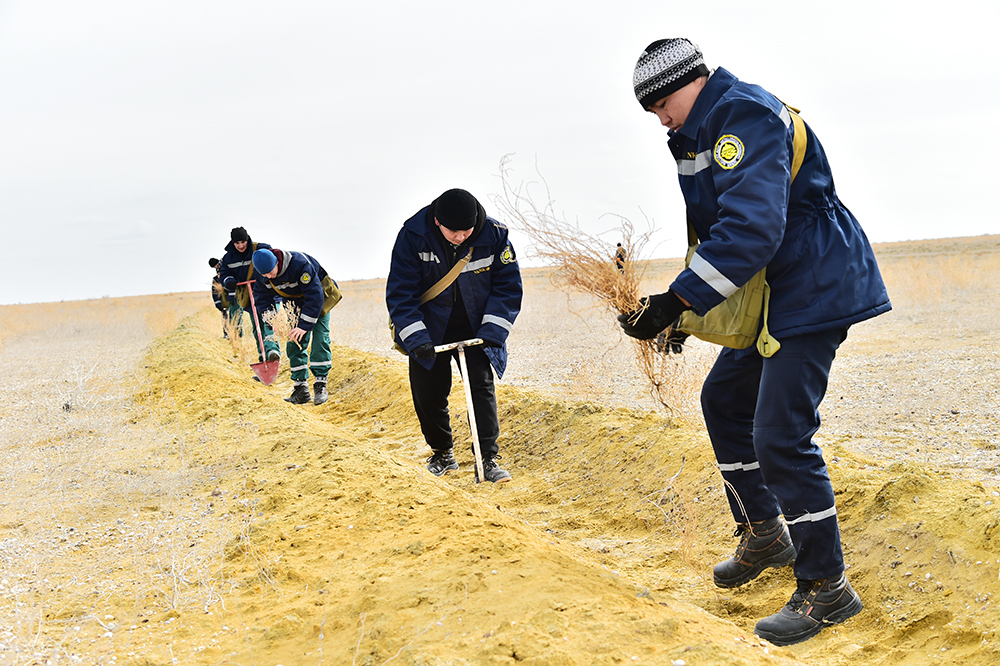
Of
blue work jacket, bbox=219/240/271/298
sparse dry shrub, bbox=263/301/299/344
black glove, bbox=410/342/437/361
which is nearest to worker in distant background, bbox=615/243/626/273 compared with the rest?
black glove, bbox=410/342/437/361

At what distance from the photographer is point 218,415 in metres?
7.41

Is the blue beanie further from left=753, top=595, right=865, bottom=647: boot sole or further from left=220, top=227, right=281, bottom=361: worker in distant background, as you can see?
left=753, top=595, right=865, bottom=647: boot sole

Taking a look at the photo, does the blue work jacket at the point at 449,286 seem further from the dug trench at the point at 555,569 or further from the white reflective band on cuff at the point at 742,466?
the white reflective band on cuff at the point at 742,466

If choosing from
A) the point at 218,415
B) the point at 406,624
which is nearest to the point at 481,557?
the point at 406,624

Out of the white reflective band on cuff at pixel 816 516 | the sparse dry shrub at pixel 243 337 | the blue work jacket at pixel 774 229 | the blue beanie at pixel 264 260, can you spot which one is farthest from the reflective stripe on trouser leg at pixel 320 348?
the white reflective band on cuff at pixel 816 516

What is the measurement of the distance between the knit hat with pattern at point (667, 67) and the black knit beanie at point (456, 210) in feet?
7.40

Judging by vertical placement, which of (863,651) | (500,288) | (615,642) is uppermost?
(500,288)

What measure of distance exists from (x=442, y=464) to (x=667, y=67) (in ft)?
12.4

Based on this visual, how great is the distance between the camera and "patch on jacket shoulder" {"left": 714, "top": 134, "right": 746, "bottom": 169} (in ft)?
8.07

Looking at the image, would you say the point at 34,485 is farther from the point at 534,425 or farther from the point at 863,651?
the point at 863,651

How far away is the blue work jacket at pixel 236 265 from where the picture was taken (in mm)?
10312

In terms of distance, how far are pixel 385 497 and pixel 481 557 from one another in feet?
4.34

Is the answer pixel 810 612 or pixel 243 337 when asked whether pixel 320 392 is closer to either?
pixel 243 337

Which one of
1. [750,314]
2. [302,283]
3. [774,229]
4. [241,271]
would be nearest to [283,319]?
[302,283]
